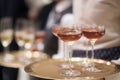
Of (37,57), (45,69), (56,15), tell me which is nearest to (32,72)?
(45,69)

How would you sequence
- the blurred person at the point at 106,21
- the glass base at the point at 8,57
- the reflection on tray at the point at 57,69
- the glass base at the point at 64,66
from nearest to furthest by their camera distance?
the reflection on tray at the point at 57,69 → the glass base at the point at 64,66 → the blurred person at the point at 106,21 → the glass base at the point at 8,57

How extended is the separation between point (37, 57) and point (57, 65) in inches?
39.4

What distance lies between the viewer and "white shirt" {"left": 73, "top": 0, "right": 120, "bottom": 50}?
159cm

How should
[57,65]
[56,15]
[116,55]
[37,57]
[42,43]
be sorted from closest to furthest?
[57,65]
[116,55]
[37,57]
[56,15]
[42,43]

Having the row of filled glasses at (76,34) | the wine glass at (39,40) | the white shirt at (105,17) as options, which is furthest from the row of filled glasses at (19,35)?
the row of filled glasses at (76,34)

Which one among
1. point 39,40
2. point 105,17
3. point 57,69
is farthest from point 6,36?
point 57,69

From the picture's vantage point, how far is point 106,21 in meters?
1.61

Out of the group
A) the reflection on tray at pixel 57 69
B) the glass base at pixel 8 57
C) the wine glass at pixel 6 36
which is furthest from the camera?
the wine glass at pixel 6 36

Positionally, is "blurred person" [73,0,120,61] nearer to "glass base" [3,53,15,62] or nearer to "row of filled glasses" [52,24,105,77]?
"row of filled glasses" [52,24,105,77]

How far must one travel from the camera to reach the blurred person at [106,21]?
159 centimetres

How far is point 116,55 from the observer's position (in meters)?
1.59

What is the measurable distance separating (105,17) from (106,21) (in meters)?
0.02

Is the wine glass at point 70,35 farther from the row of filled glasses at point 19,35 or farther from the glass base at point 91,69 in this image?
the row of filled glasses at point 19,35

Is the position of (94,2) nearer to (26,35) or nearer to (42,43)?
(26,35)
